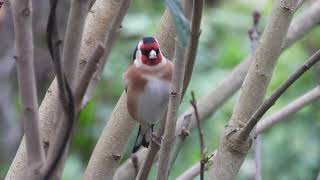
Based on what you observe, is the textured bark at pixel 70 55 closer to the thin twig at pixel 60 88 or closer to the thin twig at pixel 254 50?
the thin twig at pixel 60 88

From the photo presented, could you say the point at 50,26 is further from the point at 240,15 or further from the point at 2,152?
the point at 240,15

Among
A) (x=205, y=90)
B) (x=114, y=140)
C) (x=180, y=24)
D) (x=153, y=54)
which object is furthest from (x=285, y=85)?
(x=205, y=90)

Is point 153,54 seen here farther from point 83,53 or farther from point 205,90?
point 205,90

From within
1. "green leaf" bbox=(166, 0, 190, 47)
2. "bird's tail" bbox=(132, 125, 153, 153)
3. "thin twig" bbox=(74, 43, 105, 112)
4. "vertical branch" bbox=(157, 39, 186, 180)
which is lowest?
"bird's tail" bbox=(132, 125, 153, 153)

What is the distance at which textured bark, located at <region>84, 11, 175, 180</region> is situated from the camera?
1362 millimetres

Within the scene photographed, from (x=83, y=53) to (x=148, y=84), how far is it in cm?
36

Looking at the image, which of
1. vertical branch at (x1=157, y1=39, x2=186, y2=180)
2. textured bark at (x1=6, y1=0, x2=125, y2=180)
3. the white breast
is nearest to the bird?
the white breast

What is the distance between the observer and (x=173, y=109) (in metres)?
1.02

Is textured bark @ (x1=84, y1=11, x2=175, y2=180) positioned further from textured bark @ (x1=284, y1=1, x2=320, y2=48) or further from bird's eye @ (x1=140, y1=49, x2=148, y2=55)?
textured bark @ (x1=284, y1=1, x2=320, y2=48)

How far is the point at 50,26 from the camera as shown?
0.80 metres

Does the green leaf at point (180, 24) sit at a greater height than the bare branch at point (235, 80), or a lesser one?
greater

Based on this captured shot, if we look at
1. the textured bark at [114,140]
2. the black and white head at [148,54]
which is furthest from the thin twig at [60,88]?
the black and white head at [148,54]

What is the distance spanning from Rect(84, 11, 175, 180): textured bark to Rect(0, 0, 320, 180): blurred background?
3.30ft

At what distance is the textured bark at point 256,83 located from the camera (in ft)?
4.02
